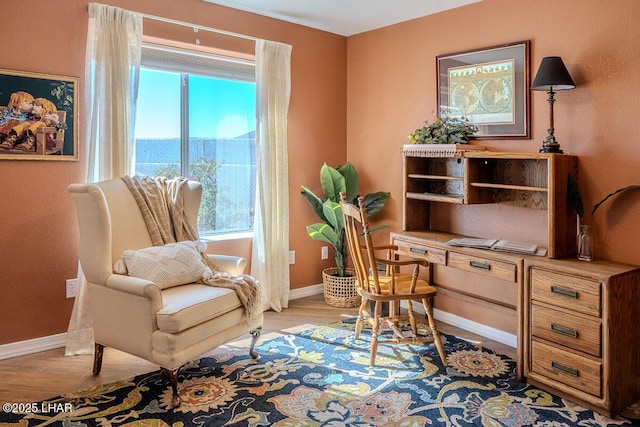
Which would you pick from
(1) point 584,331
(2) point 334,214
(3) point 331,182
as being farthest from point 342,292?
(1) point 584,331

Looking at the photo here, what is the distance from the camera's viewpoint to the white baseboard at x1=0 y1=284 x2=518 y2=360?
123 inches

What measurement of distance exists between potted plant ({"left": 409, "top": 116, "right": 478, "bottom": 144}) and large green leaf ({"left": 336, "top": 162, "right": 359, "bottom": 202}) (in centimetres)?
82

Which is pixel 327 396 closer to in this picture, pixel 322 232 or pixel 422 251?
pixel 422 251

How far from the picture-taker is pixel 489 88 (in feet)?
11.5

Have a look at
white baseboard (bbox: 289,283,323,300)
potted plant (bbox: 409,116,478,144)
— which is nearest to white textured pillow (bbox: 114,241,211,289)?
white baseboard (bbox: 289,283,323,300)

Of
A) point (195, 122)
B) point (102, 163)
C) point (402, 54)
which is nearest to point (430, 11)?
point (402, 54)

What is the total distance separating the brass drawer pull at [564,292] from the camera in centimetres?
256

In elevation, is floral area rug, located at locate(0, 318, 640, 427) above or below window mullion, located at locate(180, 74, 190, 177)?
below

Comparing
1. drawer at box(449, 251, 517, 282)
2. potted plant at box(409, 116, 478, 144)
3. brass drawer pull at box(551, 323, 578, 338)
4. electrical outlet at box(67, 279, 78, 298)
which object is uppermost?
potted plant at box(409, 116, 478, 144)

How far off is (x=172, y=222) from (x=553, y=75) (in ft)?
8.14

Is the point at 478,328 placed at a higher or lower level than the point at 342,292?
lower

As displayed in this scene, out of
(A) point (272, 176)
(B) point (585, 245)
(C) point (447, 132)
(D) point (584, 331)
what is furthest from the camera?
(A) point (272, 176)

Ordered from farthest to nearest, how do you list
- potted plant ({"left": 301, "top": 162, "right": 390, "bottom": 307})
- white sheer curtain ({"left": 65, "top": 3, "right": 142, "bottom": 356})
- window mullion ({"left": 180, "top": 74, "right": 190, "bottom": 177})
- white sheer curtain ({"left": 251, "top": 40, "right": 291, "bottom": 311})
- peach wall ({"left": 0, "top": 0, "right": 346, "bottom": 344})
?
potted plant ({"left": 301, "top": 162, "right": 390, "bottom": 307}) → white sheer curtain ({"left": 251, "top": 40, "right": 291, "bottom": 311}) → window mullion ({"left": 180, "top": 74, "right": 190, "bottom": 177}) → white sheer curtain ({"left": 65, "top": 3, "right": 142, "bottom": 356}) → peach wall ({"left": 0, "top": 0, "right": 346, "bottom": 344})

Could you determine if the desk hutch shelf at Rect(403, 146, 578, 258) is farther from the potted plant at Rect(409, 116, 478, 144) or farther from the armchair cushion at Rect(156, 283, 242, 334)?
the armchair cushion at Rect(156, 283, 242, 334)
